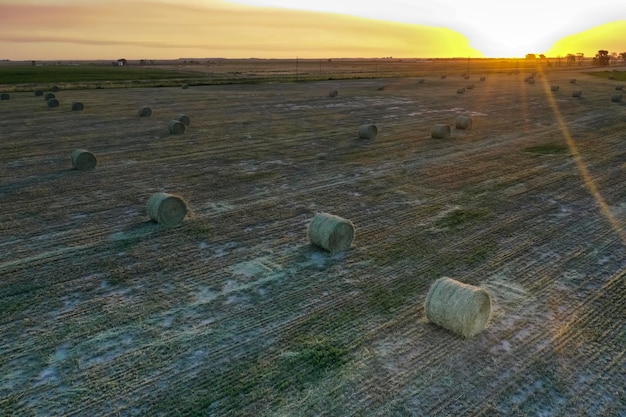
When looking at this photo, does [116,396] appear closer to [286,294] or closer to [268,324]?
[268,324]

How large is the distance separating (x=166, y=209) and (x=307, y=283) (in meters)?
4.35

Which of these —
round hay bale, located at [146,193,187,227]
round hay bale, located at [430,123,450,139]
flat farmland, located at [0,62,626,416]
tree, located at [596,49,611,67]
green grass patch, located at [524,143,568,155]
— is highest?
tree, located at [596,49,611,67]

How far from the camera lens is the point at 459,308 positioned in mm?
6770

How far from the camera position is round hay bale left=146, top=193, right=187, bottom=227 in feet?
35.9

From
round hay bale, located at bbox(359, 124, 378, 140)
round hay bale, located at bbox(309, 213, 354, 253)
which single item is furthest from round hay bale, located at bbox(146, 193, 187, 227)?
round hay bale, located at bbox(359, 124, 378, 140)

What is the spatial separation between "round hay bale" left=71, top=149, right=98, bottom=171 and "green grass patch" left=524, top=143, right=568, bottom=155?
16.3 meters

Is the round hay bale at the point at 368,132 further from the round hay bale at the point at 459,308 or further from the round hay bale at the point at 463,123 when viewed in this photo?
the round hay bale at the point at 459,308

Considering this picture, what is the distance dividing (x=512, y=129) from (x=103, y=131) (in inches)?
797

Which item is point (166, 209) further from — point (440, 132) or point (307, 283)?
point (440, 132)

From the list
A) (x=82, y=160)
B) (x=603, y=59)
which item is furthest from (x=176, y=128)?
(x=603, y=59)

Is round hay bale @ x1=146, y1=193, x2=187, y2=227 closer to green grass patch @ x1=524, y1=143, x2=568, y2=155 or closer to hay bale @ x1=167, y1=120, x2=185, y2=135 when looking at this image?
hay bale @ x1=167, y1=120, x2=185, y2=135

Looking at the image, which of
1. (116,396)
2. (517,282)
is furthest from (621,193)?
(116,396)

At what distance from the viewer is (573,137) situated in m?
21.6

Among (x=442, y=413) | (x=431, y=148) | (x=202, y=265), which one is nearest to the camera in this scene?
(x=442, y=413)
